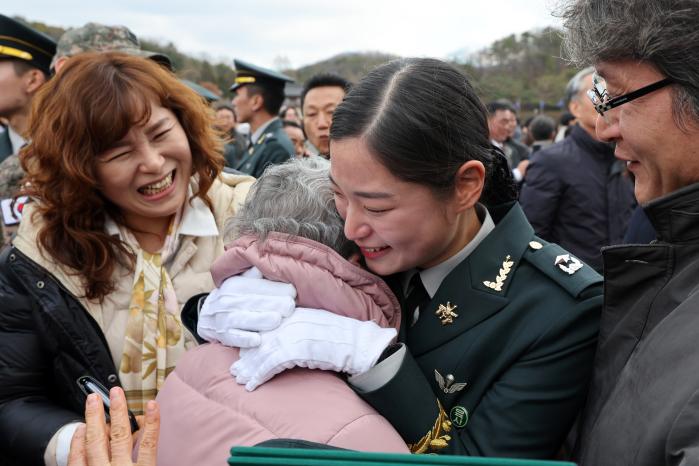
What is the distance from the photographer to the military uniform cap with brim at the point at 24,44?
3.20 metres

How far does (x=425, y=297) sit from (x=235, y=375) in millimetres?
565

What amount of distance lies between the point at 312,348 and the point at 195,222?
1.02 meters

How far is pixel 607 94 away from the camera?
124cm

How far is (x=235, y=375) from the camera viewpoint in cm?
131

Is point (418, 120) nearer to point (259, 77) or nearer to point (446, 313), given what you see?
point (446, 313)

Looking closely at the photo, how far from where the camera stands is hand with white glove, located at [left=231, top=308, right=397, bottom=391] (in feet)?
4.05

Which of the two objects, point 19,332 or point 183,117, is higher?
point 183,117

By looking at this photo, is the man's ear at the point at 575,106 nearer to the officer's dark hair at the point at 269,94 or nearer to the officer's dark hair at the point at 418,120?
the officer's dark hair at the point at 269,94

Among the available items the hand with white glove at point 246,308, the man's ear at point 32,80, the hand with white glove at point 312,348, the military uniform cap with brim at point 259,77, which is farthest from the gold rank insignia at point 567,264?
the military uniform cap with brim at point 259,77

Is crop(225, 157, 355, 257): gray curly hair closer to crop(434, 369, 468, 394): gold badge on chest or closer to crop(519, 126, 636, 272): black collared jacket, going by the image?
crop(434, 369, 468, 394): gold badge on chest

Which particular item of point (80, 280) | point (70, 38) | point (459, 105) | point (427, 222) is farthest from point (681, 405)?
point (70, 38)

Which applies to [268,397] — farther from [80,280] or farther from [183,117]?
[183,117]

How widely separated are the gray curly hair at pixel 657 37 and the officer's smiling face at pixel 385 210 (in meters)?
0.46

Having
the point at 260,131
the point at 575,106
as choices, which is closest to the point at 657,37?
the point at 575,106
